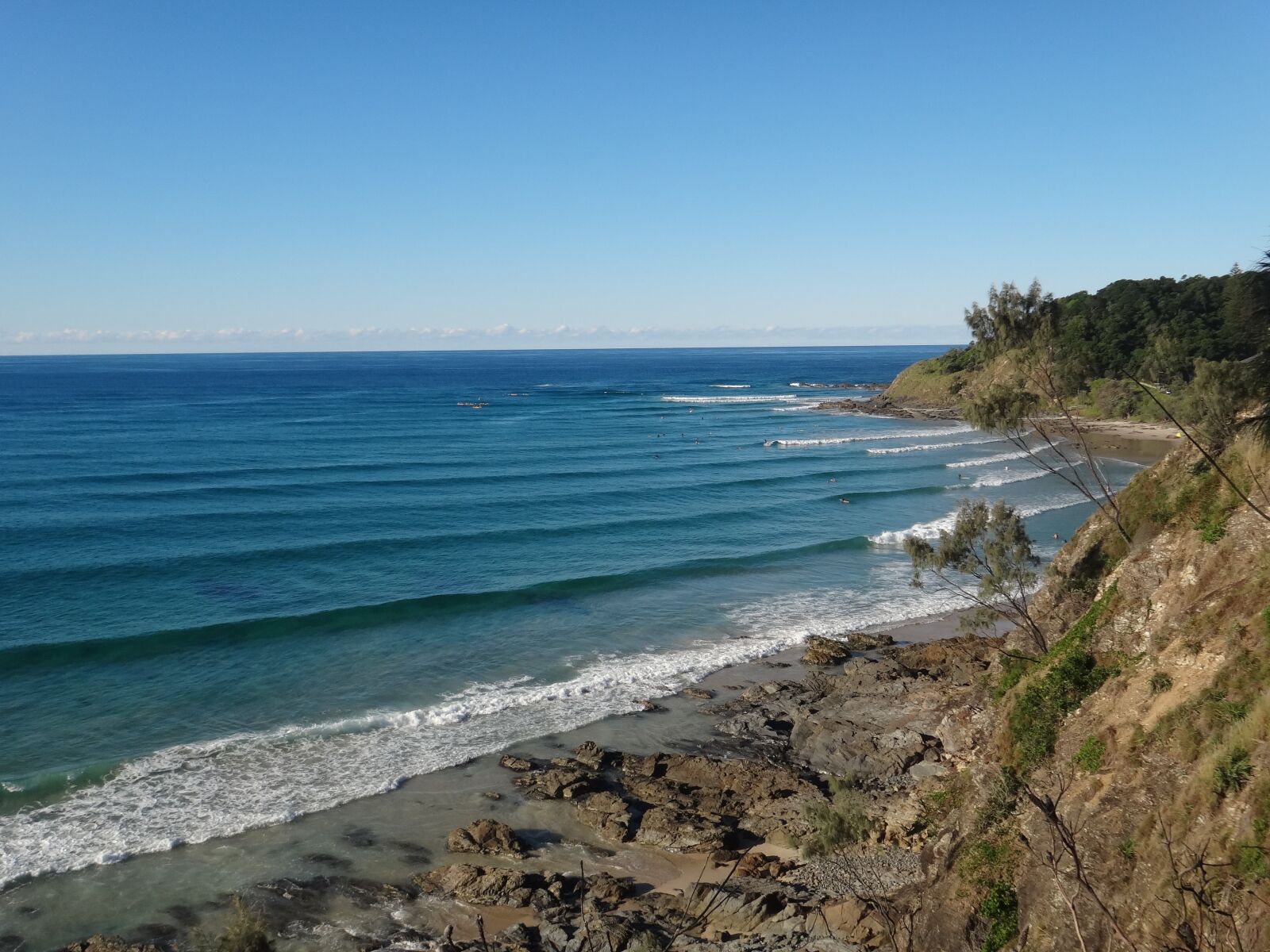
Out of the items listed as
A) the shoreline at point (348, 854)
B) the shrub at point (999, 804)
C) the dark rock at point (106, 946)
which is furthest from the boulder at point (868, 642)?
the dark rock at point (106, 946)

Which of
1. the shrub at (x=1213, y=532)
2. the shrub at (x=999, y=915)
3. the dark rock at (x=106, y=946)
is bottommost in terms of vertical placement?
the dark rock at (x=106, y=946)

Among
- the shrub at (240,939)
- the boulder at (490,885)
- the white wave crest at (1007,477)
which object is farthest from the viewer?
the white wave crest at (1007,477)

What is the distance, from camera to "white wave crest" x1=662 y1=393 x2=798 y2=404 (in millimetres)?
115438

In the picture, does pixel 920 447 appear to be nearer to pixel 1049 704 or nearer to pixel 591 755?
pixel 591 755

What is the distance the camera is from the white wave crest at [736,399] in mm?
115438

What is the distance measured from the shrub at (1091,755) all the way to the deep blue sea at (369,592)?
524 inches

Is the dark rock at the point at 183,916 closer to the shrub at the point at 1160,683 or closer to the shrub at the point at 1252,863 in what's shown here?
the shrub at the point at 1252,863

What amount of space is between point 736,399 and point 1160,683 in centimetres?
10854

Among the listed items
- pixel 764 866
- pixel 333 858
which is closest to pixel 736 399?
pixel 764 866

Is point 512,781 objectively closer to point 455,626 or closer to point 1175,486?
point 455,626

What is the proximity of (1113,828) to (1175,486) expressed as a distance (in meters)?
10.1

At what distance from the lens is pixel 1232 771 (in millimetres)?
10555

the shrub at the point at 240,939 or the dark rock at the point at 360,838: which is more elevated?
the shrub at the point at 240,939

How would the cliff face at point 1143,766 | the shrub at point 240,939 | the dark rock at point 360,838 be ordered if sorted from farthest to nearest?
1. the dark rock at point 360,838
2. the shrub at point 240,939
3. the cliff face at point 1143,766
